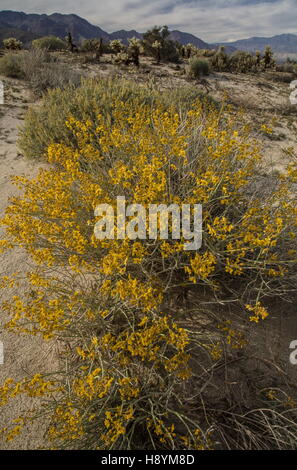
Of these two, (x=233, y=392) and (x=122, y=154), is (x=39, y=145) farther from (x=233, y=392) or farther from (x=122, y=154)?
(x=233, y=392)

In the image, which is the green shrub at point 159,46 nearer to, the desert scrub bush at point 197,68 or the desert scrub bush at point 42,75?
the desert scrub bush at point 197,68

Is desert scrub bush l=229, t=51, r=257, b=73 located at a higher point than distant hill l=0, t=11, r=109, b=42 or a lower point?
lower

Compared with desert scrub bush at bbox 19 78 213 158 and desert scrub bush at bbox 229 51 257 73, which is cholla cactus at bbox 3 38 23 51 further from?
desert scrub bush at bbox 19 78 213 158

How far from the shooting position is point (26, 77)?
11.3 metres

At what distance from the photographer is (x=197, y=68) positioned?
13141mm

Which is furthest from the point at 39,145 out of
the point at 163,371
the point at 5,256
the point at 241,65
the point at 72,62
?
the point at 241,65

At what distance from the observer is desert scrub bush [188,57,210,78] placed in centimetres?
1304

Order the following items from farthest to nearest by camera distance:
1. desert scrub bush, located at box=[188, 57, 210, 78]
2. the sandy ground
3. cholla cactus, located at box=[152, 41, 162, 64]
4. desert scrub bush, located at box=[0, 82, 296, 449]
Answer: cholla cactus, located at box=[152, 41, 162, 64] < desert scrub bush, located at box=[188, 57, 210, 78] < the sandy ground < desert scrub bush, located at box=[0, 82, 296, 449]

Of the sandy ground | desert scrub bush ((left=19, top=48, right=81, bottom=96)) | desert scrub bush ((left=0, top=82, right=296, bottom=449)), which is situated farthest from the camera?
desert scrub bush ((left=19, top=48, right=81, bottom=96))

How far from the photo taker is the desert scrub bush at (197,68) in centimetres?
1304

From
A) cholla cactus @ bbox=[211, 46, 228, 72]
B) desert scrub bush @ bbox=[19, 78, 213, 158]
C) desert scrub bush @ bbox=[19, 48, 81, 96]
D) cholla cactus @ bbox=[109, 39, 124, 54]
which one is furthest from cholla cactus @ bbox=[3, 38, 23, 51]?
desert scrub bush @ bbox=[19, 78, 213, 158]

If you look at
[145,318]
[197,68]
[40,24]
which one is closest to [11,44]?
[197,68]

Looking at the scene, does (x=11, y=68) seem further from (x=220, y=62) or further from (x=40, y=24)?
(x=40, y=24)
